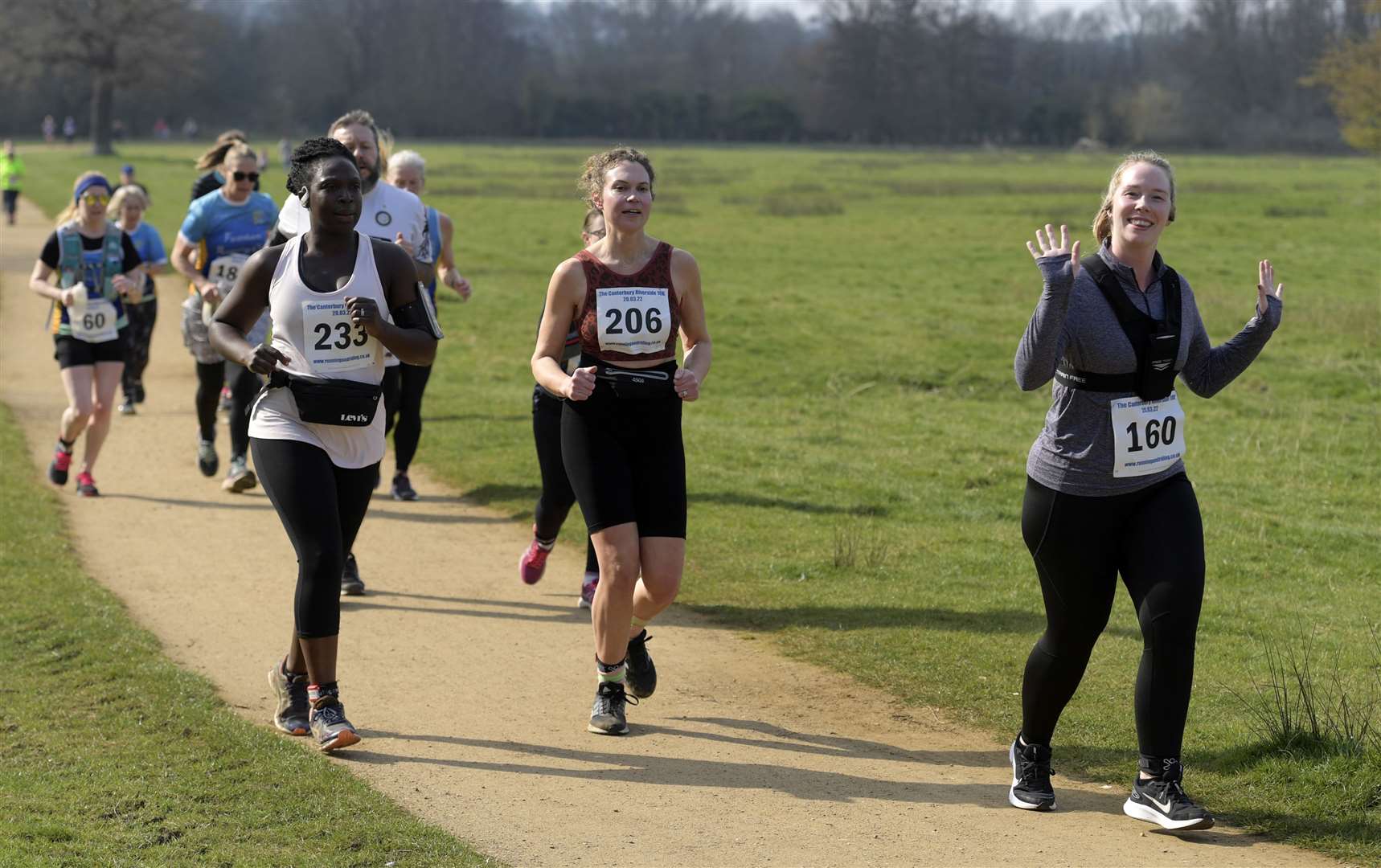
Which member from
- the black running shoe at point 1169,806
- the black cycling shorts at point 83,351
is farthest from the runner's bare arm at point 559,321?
the black cycling shorts at point 83,351

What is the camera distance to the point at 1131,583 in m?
4.93

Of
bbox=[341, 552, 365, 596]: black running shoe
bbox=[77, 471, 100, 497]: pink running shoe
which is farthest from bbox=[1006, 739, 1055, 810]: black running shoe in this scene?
bbox=[77, 471, 100, 497]: pink running shoe

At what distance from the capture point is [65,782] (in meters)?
5.31

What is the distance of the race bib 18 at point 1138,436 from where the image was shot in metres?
4.86

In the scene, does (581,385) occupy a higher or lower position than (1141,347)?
lower

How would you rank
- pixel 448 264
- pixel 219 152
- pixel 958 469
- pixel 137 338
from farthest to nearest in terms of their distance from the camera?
pixel 137 338
pixel 958 469
pixel 219 152
pixel 448 264

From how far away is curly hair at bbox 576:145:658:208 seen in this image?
579cm

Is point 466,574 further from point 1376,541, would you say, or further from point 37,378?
point 37,378

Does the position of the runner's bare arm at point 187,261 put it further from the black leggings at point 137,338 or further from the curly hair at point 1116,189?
the curly hair at point 1116,189

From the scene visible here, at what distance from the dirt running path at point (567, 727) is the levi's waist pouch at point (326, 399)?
1225mm

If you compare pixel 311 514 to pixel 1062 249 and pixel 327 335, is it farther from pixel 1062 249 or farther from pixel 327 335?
pixel 1062 249

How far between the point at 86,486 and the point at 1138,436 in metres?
7.66

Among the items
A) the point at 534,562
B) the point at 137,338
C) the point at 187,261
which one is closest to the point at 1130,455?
the point at 534,562

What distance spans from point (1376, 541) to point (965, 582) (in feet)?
9.51
